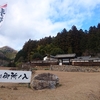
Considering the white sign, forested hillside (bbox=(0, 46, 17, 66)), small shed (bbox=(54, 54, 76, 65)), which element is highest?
forested hillside (bbox=(0, 46, 17, 66))

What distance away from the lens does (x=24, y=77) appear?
1020 centimetres

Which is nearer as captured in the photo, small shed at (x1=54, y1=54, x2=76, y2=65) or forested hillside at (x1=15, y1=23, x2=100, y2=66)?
small shed at (x1=54, y1=54, x2=76, y2=65)

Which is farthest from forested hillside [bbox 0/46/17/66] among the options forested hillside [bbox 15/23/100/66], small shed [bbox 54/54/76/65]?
small shed [bbox 54/54/76/65]

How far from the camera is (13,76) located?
9914 millimetres

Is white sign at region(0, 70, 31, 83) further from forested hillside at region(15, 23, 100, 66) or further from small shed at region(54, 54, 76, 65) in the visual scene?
forested hillside at region(15, 23, 100, 66)

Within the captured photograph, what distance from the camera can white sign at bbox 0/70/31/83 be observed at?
31.9ft

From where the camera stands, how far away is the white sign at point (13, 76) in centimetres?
973

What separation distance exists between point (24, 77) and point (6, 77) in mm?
1061

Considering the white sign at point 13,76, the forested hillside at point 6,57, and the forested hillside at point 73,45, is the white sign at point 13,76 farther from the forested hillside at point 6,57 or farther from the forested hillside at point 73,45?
the forested hillside at point 6,57

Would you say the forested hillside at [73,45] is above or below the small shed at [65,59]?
above

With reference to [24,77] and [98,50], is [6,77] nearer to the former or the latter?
[24,77]

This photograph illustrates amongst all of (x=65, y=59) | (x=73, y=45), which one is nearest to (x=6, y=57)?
(x=73, y=45)

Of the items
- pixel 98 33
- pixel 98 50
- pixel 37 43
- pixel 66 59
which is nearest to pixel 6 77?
pixel 66 59

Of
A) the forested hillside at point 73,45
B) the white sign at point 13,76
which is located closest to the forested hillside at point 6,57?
the forested hillside at point 73,45
